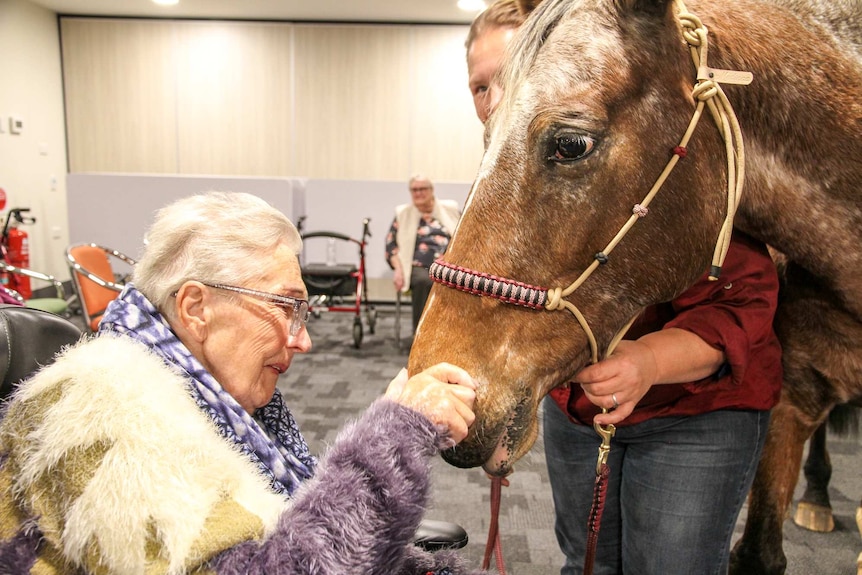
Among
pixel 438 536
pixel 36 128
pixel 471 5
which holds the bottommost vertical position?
pixel 438 536

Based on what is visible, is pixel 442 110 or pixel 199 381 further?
pixel 442 110

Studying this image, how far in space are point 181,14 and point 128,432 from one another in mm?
7955

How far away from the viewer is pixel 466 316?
2.59 ft

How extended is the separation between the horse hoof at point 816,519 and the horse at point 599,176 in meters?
2.17

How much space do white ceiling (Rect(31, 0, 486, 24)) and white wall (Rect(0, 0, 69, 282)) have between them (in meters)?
0.45

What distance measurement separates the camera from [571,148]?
0.77 meters

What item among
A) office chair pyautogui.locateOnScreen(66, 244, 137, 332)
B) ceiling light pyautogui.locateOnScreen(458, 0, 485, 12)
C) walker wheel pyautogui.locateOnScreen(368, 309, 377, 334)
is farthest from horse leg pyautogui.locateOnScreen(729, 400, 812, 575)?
ceiling light pyautogui.locateOnScreen(458, 0, 485, 12)

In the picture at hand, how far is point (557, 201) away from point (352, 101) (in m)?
7.18

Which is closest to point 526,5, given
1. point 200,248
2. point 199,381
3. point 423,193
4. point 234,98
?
point 200,248

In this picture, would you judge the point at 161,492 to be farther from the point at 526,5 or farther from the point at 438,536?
the point at 526,5

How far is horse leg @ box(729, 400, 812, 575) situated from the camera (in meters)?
1.32

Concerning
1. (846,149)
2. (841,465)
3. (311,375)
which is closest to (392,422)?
(846,149)

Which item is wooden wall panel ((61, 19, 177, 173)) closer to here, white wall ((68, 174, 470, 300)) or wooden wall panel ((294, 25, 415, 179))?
white wall ((68, 174, 470, 300))

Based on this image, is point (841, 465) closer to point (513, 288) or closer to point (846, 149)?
point (846, 149)
